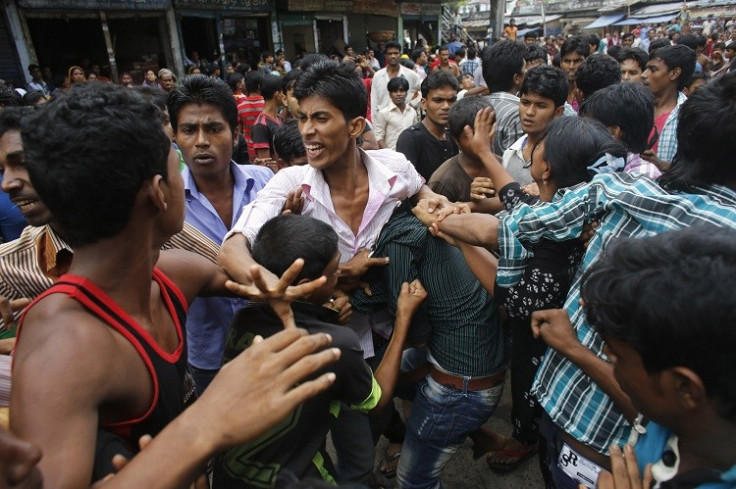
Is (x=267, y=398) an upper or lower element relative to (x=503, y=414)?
upper

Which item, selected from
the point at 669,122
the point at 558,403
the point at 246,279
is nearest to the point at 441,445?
the point at 558,403

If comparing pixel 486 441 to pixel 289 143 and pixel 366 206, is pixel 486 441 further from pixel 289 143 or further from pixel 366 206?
pixel 289 143

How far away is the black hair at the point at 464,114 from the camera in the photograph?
9.55 ft

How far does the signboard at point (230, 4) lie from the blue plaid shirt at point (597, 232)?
1394 centimetres

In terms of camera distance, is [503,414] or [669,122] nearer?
[503,414]

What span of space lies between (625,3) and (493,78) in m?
37.7

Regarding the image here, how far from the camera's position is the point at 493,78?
444 cm

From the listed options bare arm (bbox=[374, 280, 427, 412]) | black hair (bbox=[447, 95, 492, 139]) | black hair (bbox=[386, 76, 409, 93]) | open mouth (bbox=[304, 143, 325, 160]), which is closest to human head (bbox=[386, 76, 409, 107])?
black hair (bbox=[386, 76, 409, 93])

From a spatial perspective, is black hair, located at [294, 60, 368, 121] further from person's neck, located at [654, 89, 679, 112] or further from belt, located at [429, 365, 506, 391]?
person's neck, located at [654, 89, 679, 112]

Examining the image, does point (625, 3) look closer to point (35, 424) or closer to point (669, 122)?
point (669, 122)

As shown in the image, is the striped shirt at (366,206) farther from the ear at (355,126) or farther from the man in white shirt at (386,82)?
the man in white shirt at (386,82)

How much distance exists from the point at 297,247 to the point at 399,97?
4.56 metres

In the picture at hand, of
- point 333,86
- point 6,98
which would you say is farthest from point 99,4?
point 333,86

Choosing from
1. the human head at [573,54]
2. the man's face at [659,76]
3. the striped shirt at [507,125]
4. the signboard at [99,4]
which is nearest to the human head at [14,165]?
the striped shirt at [507,125]
